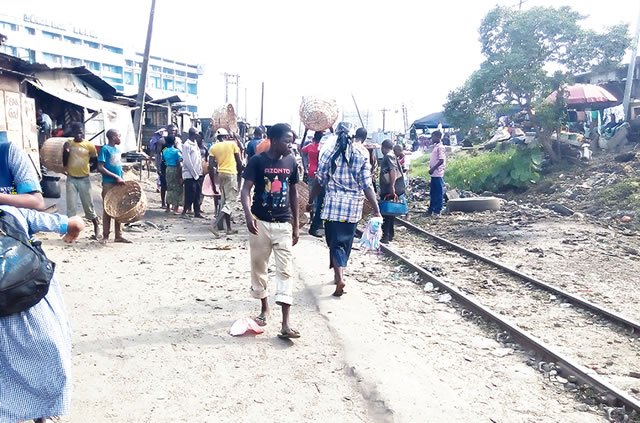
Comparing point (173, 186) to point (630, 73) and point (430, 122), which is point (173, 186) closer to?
point (630, 73)

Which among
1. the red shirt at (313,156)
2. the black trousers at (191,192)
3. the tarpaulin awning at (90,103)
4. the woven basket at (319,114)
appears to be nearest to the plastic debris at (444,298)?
the red shirt at (313,156)

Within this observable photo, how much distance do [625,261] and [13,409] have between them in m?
8.97

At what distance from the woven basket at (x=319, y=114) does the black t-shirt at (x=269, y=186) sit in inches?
209

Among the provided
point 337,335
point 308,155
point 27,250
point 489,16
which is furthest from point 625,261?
point 489,16

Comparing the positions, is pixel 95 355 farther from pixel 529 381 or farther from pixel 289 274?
pixel 529 381

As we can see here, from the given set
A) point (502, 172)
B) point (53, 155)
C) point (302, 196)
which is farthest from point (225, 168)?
point (502, 172)

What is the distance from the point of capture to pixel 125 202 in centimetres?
905

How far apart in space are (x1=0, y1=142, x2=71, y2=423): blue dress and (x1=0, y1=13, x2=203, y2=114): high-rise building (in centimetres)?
5334

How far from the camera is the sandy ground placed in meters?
3.91

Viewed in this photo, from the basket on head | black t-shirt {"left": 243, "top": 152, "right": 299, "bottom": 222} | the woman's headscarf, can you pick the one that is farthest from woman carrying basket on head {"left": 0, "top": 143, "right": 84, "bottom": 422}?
the basket on head

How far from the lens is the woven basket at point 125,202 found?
28.9 feet

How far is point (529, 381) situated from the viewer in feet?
14.9

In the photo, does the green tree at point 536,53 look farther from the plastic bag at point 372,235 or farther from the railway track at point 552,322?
the plastic bag at point 372,235

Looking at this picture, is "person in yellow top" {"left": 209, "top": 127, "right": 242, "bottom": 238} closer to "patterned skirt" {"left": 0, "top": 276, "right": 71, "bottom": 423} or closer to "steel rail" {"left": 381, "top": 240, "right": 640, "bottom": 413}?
"steel rail" {"left": 381, "top": 240, "right": 640, "bottom": 413}
